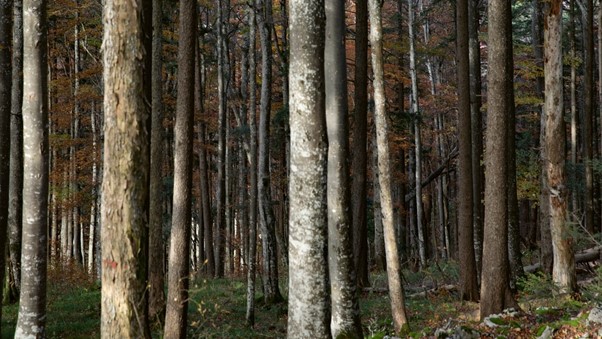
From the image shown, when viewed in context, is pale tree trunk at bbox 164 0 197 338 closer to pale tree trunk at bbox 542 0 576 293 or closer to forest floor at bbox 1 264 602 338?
forest floor at bbox 1 264 602 338

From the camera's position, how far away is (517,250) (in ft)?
51.4

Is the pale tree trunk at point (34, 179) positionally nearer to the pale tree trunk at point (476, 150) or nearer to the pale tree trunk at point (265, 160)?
the pale tree trunk at point (265, 160)

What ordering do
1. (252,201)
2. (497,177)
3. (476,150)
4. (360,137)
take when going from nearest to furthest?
(497,177), (360,137), (252,201), (476,150)

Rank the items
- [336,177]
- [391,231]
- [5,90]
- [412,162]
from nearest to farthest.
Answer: [336,177], [5,90], [391,231], [412,162]

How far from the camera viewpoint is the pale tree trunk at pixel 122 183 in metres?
4.98

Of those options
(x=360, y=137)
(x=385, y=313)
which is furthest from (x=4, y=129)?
(x=385, y=313)

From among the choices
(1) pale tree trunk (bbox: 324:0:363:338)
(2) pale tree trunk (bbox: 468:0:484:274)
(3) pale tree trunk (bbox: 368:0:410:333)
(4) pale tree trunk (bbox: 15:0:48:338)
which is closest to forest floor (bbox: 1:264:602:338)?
(3) pale tree trunk (bbox: 368:0:410:333)

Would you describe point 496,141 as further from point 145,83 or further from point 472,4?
point 472,4

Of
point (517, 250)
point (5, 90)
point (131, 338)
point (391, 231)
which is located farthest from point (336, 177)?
point (517, 250)

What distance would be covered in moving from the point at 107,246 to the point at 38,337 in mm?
4299

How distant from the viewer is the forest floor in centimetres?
822

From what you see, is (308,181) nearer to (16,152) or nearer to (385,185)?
(385,185)

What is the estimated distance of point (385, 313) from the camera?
13.9m

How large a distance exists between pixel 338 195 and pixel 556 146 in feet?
22.1
